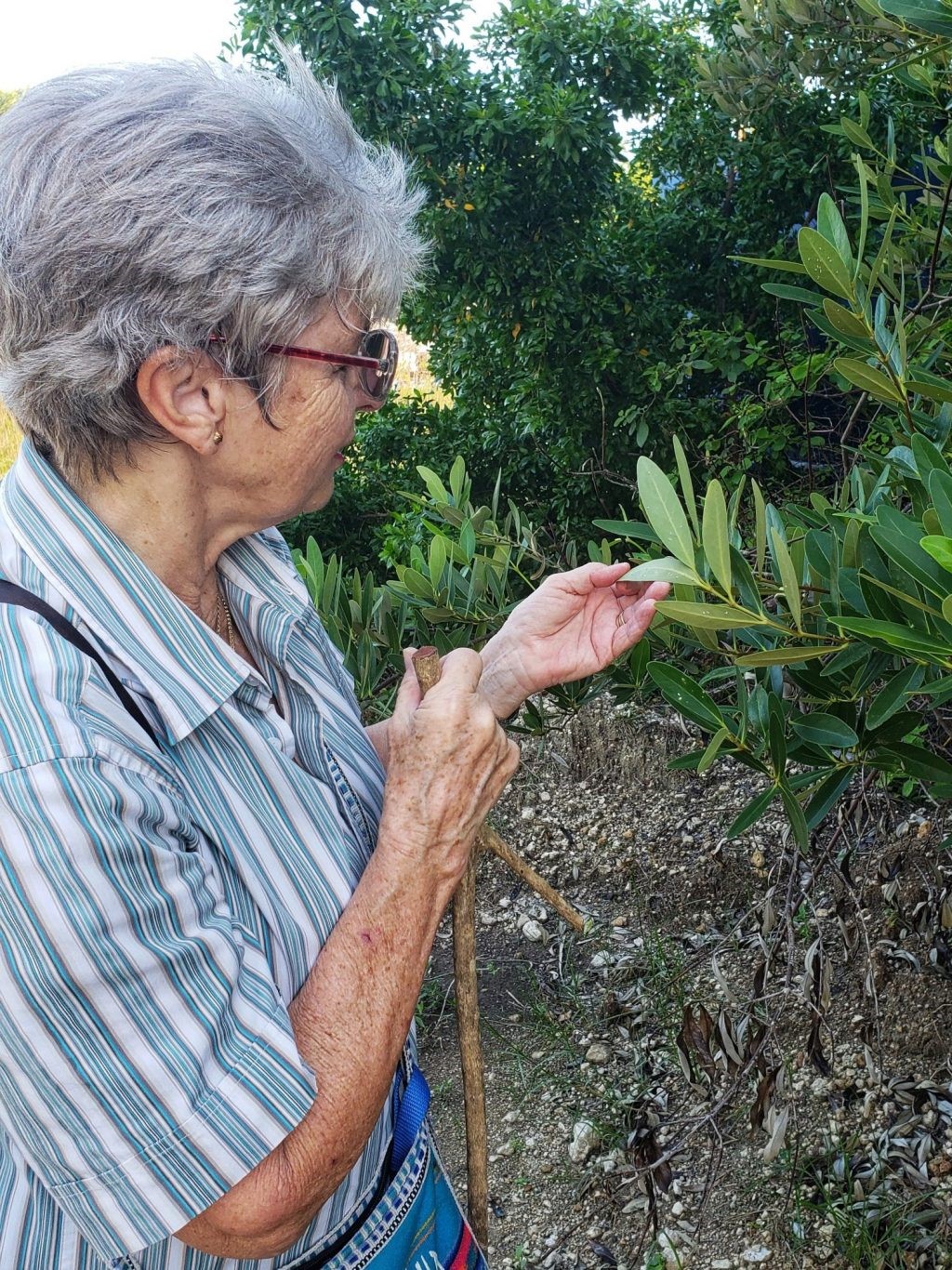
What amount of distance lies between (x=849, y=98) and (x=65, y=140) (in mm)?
3335

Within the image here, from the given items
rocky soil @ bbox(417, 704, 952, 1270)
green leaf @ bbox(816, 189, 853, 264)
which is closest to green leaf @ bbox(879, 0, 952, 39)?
green leaf @ bbox(816, 189, 853, 264)

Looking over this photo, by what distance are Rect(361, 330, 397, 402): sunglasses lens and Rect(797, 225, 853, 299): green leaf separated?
1.73ft

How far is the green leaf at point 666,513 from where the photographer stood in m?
1.25

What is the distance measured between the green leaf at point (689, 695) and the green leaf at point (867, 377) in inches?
16.9

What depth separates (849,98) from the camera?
3.83 metres

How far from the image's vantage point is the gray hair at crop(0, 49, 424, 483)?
123 centimetres

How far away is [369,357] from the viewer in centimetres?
148

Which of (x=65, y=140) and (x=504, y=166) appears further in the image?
(x=504, y=166)

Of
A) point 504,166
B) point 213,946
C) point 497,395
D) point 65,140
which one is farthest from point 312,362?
point 497,395

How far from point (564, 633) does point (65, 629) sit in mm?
821

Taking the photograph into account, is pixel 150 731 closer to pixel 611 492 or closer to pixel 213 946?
pixel 213 946

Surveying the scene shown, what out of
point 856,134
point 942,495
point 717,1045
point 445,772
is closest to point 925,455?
point 942,495

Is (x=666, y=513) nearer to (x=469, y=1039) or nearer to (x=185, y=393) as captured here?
(x=185, y=393)

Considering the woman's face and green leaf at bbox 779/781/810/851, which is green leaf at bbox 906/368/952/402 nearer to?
green leaf at bbox 779/781/810/851
